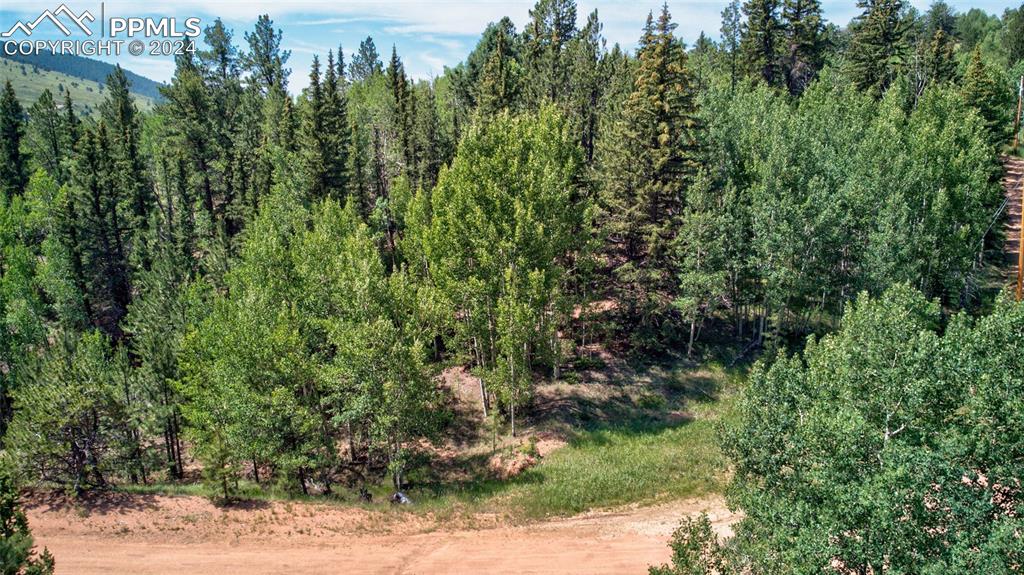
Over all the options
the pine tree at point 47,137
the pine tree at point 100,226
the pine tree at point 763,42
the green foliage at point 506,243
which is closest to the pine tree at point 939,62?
the pine tree at point 763,42

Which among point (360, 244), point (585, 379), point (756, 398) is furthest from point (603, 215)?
point (756, 398)

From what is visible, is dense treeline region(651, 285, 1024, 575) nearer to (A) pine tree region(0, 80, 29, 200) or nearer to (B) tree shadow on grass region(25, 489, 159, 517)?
(B) tree shadow on grass region(25, 489, 159, 517)

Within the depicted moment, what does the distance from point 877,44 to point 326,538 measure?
71177mm

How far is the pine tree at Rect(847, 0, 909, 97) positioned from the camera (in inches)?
2566

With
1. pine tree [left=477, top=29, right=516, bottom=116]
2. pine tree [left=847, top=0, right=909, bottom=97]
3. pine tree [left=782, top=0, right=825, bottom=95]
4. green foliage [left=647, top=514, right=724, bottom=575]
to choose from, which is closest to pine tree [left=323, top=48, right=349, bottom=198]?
pine tree [left=477, top=29, right=516, bottom=116]

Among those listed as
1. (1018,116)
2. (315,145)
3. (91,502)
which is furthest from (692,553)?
(1018,116)

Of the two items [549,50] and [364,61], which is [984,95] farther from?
[364,61]

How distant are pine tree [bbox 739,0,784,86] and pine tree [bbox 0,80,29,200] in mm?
79061

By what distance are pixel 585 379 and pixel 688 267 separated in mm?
9326

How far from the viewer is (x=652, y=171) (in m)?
38.9

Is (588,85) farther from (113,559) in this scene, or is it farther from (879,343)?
(113,559)

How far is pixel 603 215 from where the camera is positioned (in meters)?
41.0

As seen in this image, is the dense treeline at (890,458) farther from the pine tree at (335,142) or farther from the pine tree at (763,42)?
the pine tree at (763,42)

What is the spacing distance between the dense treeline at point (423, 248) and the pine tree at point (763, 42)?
23.7 ft
